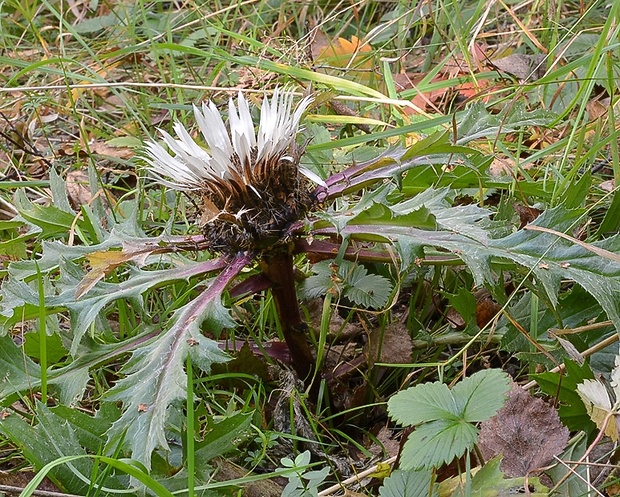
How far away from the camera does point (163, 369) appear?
1.11 m

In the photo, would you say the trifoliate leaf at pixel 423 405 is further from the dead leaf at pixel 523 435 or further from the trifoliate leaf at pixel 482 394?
the dead leaf at pixel 523 435

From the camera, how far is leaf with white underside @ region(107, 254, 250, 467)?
1.02m

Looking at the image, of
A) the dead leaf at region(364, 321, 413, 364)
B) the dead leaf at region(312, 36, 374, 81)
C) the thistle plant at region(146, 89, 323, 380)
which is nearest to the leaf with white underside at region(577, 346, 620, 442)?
the dead leaf at region(364, 321, 413, 364)

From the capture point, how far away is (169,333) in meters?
1.17

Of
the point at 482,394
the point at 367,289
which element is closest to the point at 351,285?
the point at 367,289

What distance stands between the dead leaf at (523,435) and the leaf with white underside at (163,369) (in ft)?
1.37

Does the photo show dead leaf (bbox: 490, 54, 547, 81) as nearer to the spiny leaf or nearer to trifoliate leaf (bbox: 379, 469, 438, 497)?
the spiny leaf

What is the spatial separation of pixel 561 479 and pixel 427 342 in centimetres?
45

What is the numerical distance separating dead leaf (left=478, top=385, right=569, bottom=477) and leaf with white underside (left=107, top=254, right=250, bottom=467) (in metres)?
0.42

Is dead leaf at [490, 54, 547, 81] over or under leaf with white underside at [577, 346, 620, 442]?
under

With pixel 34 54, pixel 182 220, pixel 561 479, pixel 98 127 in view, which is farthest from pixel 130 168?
pixel 561 479

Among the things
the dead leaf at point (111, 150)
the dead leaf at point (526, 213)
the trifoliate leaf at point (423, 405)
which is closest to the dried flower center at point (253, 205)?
the trifoliate leaf at point (423, 405)

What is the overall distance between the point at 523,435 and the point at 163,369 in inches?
21.5

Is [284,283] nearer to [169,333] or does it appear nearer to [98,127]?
[169,333]
